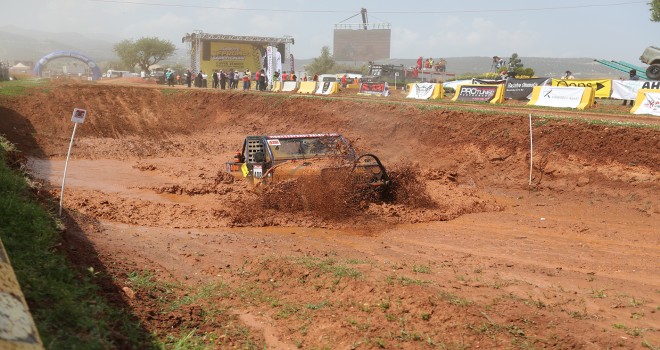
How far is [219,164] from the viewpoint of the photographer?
20734 millimetres

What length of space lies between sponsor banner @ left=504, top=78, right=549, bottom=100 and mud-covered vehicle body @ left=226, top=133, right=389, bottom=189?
58.3ft

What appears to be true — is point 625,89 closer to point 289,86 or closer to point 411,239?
point 411,239

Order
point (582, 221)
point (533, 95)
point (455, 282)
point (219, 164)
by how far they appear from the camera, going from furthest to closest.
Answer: point (533, 95) → point (219, 164) → point (582, 221) → point (455, 282)

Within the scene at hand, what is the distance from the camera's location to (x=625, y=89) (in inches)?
955

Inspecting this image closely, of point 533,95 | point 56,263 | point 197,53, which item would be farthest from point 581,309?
point 197,53

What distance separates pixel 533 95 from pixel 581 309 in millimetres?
19773

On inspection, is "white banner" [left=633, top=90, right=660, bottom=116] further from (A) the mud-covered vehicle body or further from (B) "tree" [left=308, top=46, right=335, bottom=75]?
(B) "tree" [left=308, top=46, right=335, bottom=75]

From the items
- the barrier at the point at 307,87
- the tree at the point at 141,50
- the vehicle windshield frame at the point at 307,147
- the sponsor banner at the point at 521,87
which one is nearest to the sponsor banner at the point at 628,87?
the sponsor banner at the point at 521,87

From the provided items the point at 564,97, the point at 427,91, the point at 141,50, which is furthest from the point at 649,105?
the point at 141,50

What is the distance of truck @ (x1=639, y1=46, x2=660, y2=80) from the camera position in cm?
2542

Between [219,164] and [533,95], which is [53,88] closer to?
[219,164]

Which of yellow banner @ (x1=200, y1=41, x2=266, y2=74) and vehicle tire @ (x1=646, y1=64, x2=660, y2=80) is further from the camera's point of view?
yellow banner @ (x1=200, y1=41, x2=266, y2=74)

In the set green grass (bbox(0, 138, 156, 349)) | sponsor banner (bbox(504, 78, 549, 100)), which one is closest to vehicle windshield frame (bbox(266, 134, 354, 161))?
green grass (bbox(0, 138, 156, 349))

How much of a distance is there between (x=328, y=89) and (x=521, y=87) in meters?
12.5
